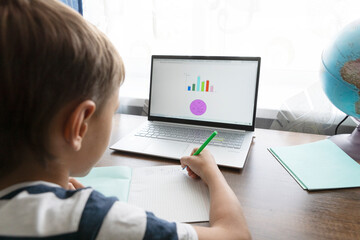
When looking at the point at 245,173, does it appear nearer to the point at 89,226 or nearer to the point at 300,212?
the point at 300,212

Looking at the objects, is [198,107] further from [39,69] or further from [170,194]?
[39,69]

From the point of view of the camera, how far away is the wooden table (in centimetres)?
47

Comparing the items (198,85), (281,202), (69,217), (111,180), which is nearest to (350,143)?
(281,202)

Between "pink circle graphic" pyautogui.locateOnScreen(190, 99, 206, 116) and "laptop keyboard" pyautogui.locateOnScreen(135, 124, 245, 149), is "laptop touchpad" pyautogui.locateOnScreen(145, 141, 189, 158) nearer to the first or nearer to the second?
"laptop keyboard" pyautogui.locateOnScreen(135, 124, 245, 149)

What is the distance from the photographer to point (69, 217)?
0.33 meters

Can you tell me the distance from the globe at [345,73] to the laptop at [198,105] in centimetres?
20

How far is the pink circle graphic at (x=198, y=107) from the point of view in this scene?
937 millimetres

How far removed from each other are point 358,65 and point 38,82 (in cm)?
72

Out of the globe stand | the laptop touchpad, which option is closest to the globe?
the globe stand

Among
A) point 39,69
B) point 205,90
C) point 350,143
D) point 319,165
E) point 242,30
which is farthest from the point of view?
point 242,30

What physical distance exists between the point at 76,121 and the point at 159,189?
0.29 m

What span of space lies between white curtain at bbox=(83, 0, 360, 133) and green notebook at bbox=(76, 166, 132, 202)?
69 cm

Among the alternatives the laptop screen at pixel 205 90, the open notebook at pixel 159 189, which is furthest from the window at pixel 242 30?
the open notebook at pixel 159 189

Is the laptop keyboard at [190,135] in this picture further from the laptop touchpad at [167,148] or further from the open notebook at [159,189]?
the open notebook at [159,189]
